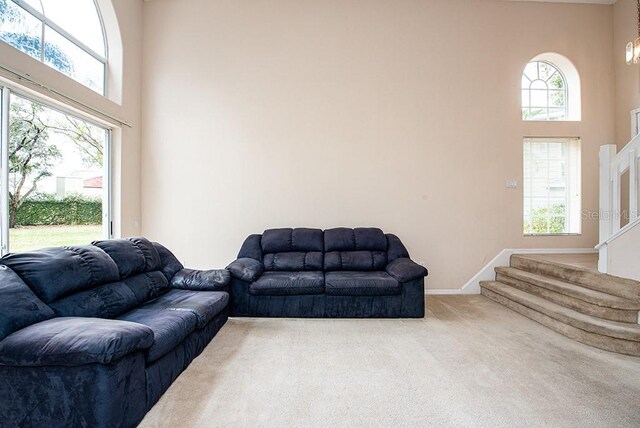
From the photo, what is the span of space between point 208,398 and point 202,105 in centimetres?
386

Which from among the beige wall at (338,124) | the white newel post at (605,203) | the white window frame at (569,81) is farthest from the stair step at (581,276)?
the white window frame at (569,81)

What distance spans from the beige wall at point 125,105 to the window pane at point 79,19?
0.15 m

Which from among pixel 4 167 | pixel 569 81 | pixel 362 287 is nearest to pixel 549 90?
pixel 569 81

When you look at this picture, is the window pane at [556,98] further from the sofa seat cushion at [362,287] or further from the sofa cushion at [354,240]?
the sofa seat cushion at [362,287]

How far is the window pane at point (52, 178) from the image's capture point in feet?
8.84

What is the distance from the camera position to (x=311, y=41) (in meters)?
4.43

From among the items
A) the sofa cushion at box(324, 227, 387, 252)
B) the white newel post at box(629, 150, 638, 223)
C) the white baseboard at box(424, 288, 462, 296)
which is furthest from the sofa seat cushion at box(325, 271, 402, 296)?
the white newel post at box(629, 150, 638, 223)

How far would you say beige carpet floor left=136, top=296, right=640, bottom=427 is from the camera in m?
1.72

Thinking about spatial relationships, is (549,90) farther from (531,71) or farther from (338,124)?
(338,124)

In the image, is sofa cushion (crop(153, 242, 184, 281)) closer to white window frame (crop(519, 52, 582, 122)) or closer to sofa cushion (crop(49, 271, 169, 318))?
sofa cushion (crop(49, 271, 169, 318))

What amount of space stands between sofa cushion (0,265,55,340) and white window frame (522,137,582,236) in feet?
18.1

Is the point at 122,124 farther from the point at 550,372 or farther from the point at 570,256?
the point at 570,256

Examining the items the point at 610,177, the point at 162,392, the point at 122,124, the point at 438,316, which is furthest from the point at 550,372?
the point at 122,124

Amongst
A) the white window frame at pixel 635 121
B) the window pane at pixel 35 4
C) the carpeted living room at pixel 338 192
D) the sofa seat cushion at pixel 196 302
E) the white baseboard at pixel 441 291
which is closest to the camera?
the carpeted living room at pixel 338 192
